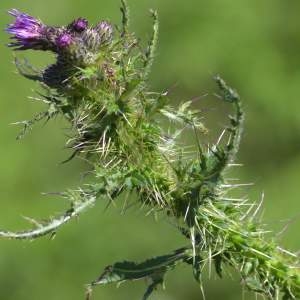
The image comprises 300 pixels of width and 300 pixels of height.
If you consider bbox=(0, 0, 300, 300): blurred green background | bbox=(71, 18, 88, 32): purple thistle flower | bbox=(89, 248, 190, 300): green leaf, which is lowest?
bbox=(0, 0, 300, 300): blurred green background

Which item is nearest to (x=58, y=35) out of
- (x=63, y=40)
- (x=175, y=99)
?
(x=63, y=40)

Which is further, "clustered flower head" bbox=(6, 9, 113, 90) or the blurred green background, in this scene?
the blurred green background

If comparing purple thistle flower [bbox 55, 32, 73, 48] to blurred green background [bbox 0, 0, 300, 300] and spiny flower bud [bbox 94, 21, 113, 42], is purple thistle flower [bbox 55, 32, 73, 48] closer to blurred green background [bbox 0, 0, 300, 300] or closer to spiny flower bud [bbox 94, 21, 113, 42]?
spiny flower bud [bbox 94, 21, 113, 42]

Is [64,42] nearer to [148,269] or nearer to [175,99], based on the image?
[148,269]

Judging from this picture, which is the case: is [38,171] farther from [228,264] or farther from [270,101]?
[228,264]

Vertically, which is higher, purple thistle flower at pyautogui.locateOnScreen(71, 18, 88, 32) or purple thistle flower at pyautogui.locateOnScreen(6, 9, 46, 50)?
purple thistle flower at pyautogui.locateOnScreen(71, 18, 88, 32)

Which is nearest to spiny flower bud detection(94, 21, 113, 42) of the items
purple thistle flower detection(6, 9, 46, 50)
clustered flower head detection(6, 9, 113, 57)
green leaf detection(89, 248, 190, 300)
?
clustered flower head detection(6, 9, 113, 57)
